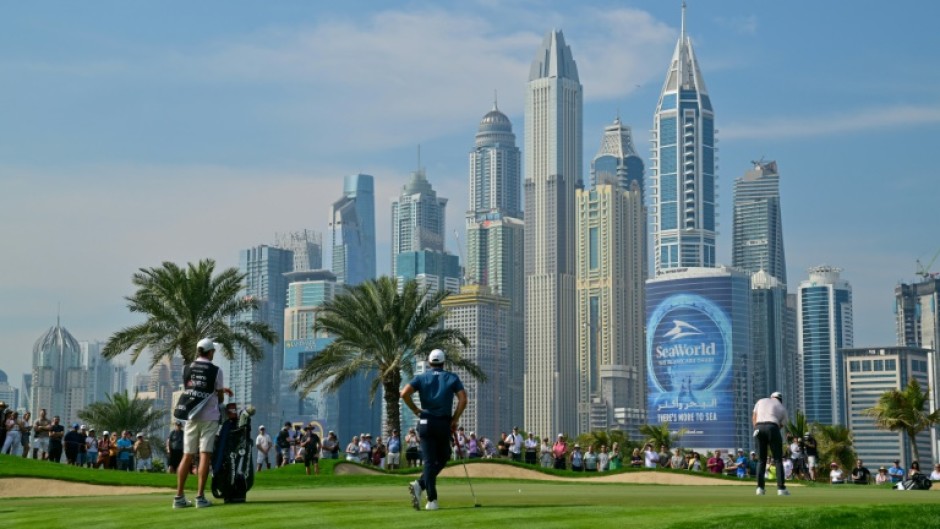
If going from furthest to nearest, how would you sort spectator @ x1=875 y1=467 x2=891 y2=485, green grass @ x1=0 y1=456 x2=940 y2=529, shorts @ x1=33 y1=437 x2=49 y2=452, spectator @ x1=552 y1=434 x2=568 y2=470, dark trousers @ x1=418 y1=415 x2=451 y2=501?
1. spectator @ x1=552 y1=434 x2=568 y2=470
2. spectator @ x1=875 y1=467 x2=891 y2=485
3. shorts @ x1=33 y1=437 x2=49 y2=452
4. dark trousers @ x1=418 y1=415 x2=451 y2=501
5. green grass @ x1=0 y1=456 x2=940 y2=529

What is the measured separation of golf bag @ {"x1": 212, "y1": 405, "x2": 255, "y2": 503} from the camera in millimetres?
20125

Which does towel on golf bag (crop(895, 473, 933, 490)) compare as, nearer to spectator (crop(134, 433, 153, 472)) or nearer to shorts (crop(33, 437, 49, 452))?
spectator (crop(134, 433, 153, 472))

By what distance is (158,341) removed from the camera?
63500mm

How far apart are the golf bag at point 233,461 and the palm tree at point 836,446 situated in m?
73.7

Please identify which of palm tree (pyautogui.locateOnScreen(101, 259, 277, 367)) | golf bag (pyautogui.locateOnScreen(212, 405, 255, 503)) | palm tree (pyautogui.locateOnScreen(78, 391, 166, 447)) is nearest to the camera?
golf bag (pyautogui.locateOnScreen(212, 405, 255, 503))

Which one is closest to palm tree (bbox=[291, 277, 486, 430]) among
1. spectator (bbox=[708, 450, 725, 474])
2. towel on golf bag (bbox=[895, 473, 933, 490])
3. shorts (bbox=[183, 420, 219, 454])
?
spectator (bbox=[708, 450, 725, 474])

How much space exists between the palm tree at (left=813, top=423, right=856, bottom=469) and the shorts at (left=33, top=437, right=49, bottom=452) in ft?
180

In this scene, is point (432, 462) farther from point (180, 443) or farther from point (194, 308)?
point (194, 308)

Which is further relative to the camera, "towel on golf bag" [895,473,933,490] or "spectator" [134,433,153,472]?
"spectator" [134,433,153,472]

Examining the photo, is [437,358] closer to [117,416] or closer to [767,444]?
[767,444]

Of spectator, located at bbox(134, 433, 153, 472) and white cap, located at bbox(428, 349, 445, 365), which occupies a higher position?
white cap, located at bbox(428, 349, 445, 365)

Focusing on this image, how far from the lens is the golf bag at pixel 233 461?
20125mm

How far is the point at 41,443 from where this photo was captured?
1869 inches

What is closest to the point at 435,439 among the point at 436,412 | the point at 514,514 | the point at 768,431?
the point at 436,412
